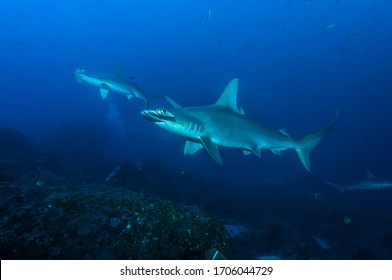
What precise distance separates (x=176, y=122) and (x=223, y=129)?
5.62 ft

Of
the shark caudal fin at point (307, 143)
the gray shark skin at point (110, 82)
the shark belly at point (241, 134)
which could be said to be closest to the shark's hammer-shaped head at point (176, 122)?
the shark belly at point (241, 134)

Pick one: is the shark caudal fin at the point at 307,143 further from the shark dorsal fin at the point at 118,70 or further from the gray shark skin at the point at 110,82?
the shark dorsal fin at the point at 118,70

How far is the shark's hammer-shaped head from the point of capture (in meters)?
4.78

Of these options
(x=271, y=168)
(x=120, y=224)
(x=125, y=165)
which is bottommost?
(x=271, y=168)

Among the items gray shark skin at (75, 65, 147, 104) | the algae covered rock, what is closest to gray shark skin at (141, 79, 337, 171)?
the algae covered rock

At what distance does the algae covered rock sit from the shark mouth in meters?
1.62

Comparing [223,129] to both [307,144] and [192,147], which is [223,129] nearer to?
[192,147]

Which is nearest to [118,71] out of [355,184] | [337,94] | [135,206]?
[135,206]

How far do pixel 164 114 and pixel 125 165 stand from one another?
9.98 m

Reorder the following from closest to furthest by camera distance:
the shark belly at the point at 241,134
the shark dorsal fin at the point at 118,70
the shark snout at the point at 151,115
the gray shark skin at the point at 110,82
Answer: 1. the shark snout at the point at 151,115
2. the shark belly at the point at 241,134
3. the gray shark skin at the point at 110,82
4. the shark dorsal fin at the point at 118,70

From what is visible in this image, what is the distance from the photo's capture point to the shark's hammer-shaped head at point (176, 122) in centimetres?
478

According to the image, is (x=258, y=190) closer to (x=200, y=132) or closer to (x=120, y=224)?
(x=200, y=132)

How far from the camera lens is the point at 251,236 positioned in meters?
9.70

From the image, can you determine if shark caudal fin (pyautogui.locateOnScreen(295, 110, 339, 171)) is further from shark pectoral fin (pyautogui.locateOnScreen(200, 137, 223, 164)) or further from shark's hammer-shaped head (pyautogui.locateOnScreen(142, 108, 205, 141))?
shark's hammer-shaped head (pyautogui.locateOnScreen(142, 108, 205, 141))
